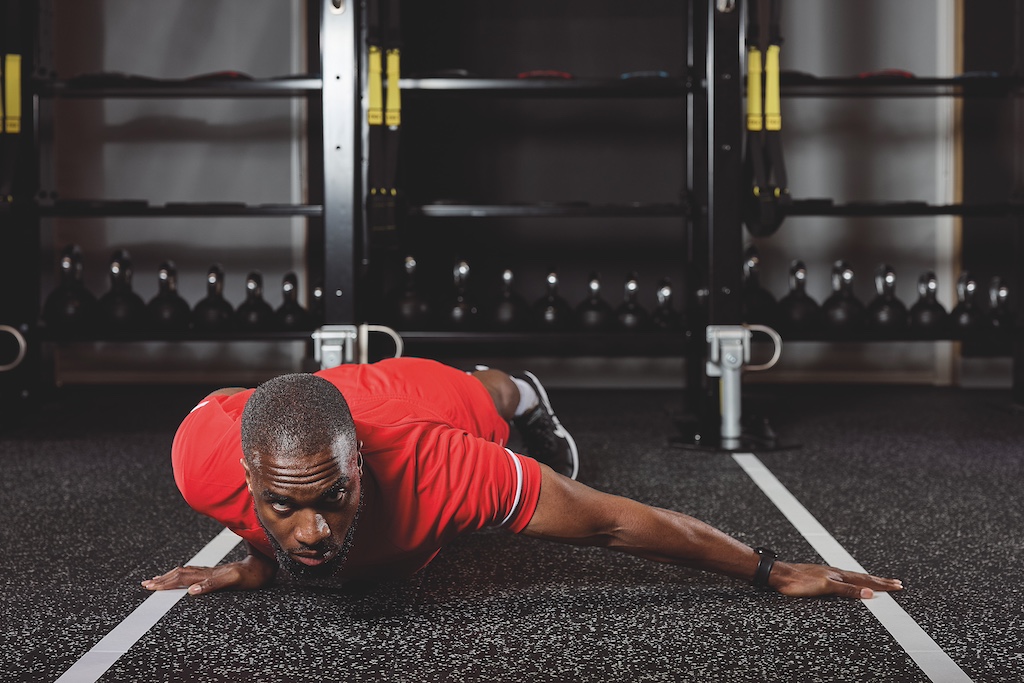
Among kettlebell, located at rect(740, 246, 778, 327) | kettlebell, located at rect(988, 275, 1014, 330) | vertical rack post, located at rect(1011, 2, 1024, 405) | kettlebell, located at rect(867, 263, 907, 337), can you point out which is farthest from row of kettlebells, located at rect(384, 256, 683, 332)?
vertical rack post, located at rect(1011, 2, 1024, 405)

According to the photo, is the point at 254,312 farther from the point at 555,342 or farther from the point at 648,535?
the point at 648,535

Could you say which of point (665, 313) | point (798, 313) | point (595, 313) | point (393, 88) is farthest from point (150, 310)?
point (798, 313)

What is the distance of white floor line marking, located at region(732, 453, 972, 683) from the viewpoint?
4.65 ft

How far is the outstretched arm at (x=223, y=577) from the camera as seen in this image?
176cm

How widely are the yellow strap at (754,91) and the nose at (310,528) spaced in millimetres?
2568

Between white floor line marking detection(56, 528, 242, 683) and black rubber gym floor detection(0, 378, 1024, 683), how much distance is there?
19 mm

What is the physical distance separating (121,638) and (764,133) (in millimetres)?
2670

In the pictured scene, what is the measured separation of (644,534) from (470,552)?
2.04ft

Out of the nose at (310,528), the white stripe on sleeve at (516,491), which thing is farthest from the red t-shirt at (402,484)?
the nose at (310,528)

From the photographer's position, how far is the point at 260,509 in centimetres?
130

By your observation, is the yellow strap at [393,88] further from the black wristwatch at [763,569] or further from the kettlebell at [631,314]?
the black wristwatch at [763,569]

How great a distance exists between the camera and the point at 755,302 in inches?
157

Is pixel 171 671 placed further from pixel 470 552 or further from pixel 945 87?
pixel 945 87

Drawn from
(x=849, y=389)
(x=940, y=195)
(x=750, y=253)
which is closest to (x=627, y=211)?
(x=750, y=253)
